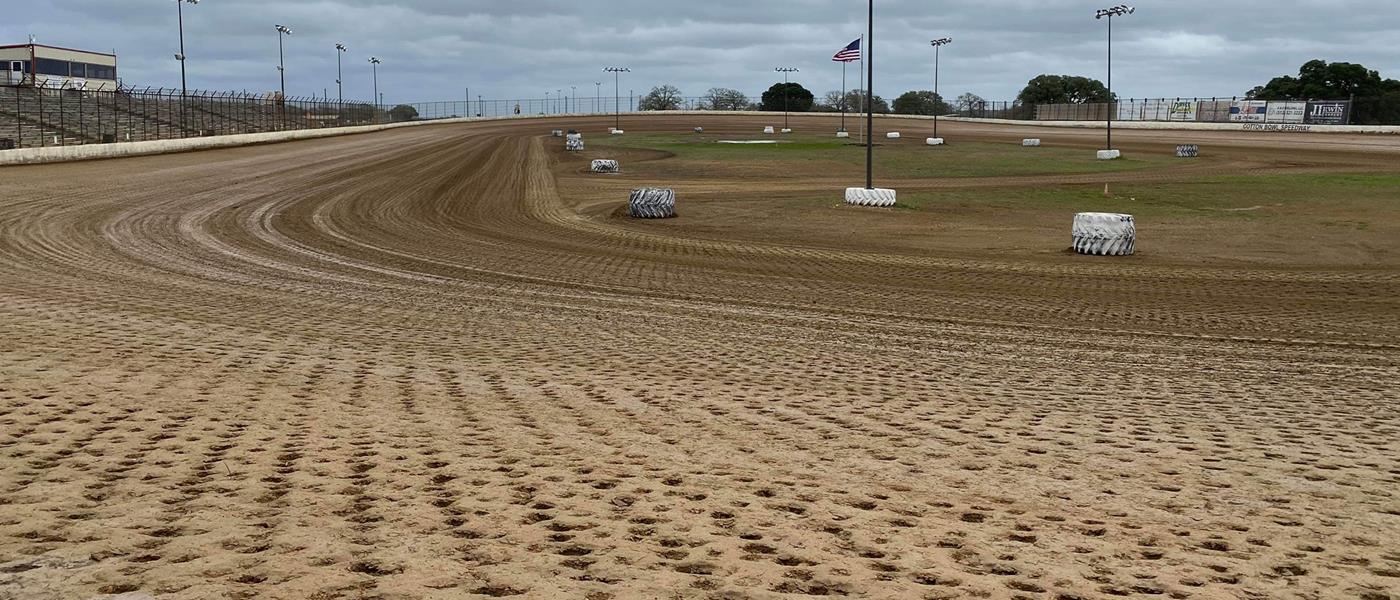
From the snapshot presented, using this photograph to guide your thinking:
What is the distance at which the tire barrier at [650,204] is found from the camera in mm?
26594

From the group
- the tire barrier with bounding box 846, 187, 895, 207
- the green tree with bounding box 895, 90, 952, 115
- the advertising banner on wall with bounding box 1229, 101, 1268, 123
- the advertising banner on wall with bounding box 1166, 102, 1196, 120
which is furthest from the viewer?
the green tree with bounding box 895, 90, 952, 115

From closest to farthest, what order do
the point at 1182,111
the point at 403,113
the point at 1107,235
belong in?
the point at 1107,235
the point at 1182,111
the point at 403,113

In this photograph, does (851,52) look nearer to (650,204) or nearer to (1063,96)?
(650,204)

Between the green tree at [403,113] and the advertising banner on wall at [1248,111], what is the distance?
86232mm

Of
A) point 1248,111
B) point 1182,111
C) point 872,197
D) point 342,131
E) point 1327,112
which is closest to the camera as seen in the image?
point 872,197

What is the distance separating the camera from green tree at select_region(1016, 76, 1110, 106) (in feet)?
508

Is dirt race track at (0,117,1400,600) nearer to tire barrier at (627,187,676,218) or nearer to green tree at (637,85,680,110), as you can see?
tire barrier at (627,187,676,218)

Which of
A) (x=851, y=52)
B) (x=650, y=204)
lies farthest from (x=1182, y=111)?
(x=650, y=204)

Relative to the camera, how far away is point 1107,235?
784 inches

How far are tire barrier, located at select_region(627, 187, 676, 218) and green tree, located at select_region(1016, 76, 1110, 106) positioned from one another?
13753 cm

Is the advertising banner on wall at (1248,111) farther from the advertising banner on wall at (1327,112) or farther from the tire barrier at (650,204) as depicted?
the tire barrier at (650,204)

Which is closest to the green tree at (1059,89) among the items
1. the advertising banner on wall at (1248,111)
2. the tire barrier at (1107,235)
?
the advertising banner on wall at (1248,111)

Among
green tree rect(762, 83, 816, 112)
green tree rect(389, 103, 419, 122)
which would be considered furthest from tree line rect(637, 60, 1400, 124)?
green tree rect(389, 103, 419, 122)

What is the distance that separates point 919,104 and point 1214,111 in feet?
181
